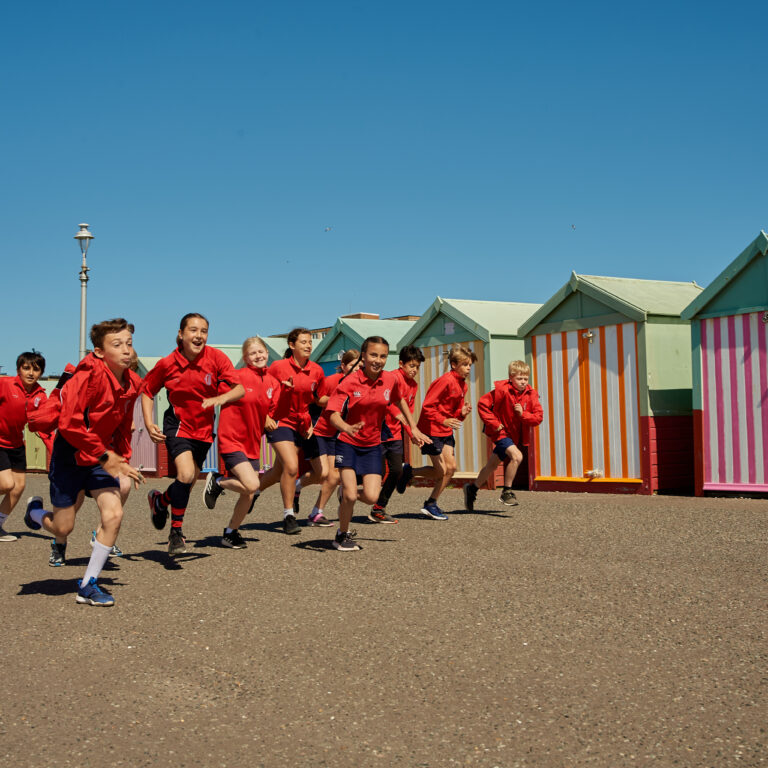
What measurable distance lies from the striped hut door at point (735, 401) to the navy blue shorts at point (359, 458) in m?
6.10

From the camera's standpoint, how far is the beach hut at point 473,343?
16.1 metres

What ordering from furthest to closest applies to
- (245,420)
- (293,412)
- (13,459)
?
1. (293,412)
2. (13,459)
3. (245,420)

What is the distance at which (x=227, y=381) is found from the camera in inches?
312

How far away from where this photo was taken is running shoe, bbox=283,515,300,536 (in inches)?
365

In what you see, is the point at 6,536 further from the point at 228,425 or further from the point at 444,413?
the point at 444,413

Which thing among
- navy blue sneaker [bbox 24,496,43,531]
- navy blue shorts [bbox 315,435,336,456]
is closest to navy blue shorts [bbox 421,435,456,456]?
navy blue shorts [bbox 315,435,336,456]

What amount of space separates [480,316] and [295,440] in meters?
7.37

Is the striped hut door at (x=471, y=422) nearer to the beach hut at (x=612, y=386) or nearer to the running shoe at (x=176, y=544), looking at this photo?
the beach hut at (x=612, y=386)

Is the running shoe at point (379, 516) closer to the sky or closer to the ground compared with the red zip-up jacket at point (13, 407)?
closer to the ground

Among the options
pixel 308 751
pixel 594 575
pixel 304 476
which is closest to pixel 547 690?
pixel 308 751

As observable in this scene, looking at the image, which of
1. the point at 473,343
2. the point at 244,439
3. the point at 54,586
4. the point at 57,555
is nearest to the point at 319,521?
the point at 244,439

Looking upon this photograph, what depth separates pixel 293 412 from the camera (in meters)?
9.70

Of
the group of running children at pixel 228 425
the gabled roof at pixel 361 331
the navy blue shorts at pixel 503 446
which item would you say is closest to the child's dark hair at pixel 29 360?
the group of running children at pixel 228 425

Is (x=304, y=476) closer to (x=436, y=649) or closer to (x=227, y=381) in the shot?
(x=227, y=381)
